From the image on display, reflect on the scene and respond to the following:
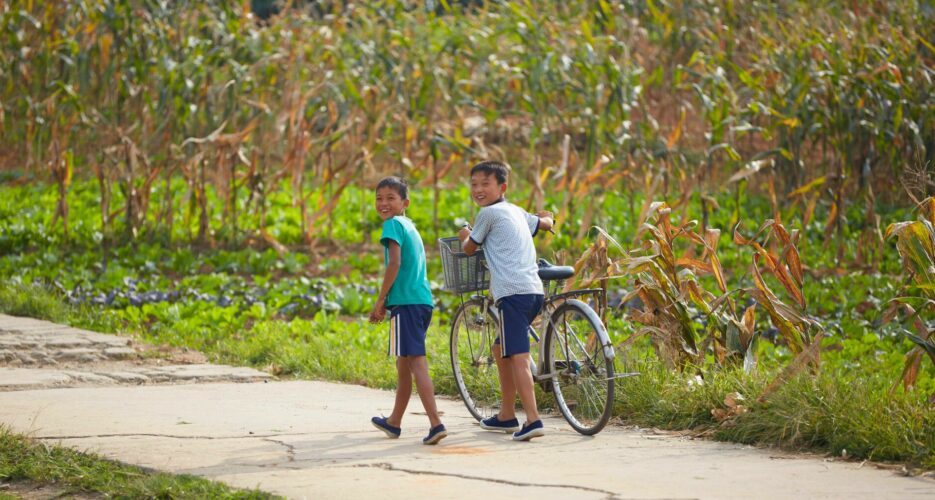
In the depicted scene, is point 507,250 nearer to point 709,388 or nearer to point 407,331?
point 407,331

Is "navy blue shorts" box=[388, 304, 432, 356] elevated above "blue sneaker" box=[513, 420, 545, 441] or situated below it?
above

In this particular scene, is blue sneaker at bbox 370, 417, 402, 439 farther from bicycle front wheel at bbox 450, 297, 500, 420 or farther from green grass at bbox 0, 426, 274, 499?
green grass at bbox 0, 426, 274, 499

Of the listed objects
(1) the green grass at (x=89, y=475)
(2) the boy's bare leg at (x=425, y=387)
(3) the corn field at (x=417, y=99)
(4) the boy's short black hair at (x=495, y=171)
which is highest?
(3) the corn field at (x=417, y=99)

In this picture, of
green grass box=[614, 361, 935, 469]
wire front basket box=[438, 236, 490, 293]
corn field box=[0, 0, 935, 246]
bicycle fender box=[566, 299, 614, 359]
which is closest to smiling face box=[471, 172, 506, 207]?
wire front basket box=[438, 236, 490, 293]

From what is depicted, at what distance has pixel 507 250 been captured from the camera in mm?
5965

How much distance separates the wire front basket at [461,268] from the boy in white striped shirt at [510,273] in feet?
0.65

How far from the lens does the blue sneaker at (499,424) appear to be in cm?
617

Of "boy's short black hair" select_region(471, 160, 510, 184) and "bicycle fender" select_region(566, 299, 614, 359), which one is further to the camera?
"boy's short black hair" select_region(471, 160, 510, 184)

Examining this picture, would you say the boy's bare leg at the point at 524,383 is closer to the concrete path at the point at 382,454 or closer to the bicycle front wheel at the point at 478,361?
the concrete path at the point at 382,454

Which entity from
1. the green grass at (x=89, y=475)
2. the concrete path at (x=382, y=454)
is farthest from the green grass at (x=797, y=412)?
the green grass at (x=89, y=475)

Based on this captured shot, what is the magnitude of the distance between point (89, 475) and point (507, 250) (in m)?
2.17

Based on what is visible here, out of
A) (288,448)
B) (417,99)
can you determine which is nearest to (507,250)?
(288,448)

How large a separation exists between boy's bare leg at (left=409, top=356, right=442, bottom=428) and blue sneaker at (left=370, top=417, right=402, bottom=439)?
0.22 m

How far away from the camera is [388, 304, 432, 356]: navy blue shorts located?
5.96 metres
